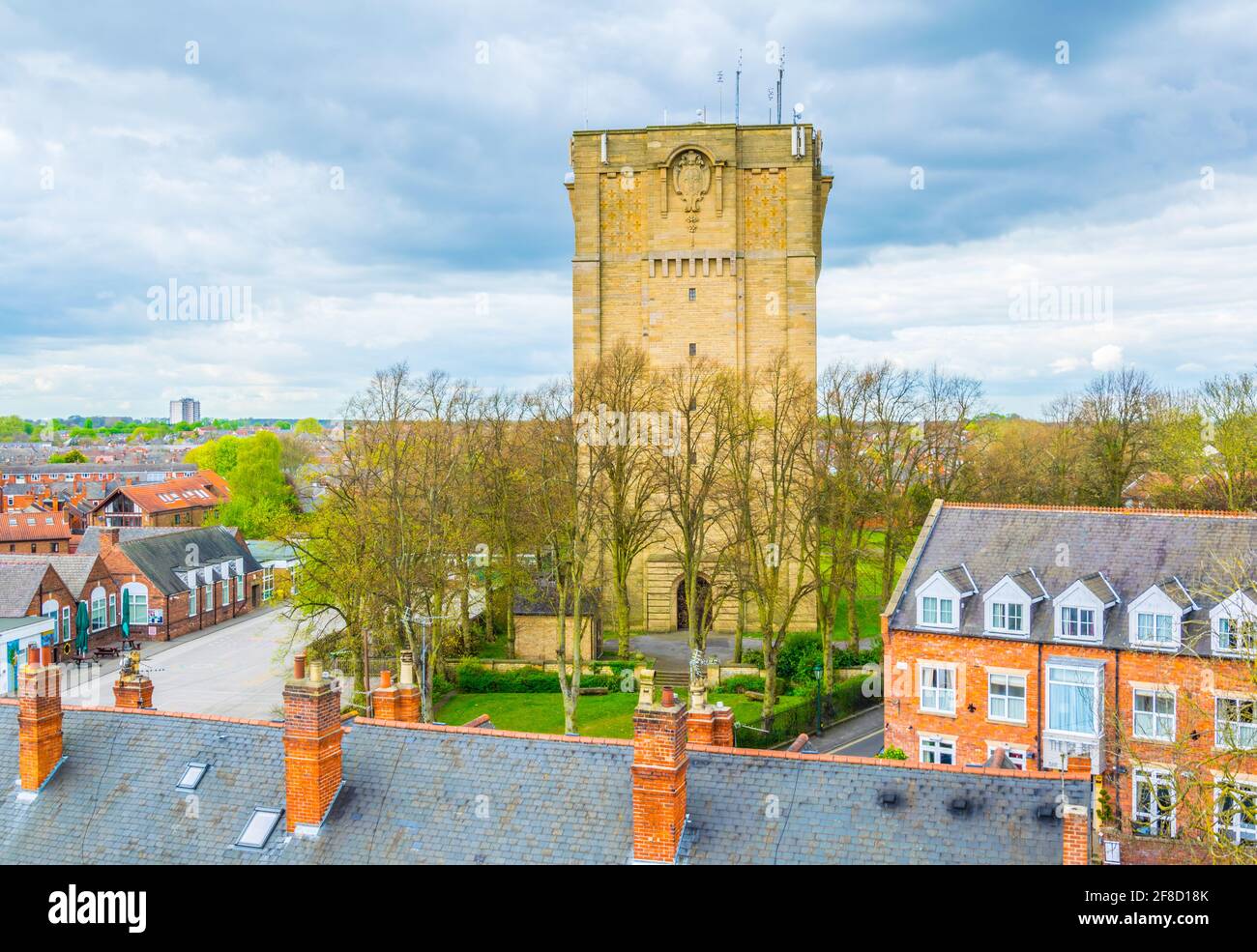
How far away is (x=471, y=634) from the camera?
4434cm

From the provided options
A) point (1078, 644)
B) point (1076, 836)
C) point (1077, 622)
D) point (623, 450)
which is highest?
point (623, 450)

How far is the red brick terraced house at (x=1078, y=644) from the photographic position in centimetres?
2477

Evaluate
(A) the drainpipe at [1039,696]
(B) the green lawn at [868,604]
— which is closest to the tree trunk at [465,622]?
(B) the green lawn at [868,604]

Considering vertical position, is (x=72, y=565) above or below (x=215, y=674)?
above

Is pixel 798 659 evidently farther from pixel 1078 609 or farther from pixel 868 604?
pixel 868 604

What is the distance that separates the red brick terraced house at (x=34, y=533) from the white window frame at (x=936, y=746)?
59226mm

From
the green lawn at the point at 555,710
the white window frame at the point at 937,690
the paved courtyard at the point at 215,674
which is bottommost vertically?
the paved courtyard at the point at 215,674

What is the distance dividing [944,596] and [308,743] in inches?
767

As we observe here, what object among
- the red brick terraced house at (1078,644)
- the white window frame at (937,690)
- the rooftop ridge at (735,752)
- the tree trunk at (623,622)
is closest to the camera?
the rooftop ridge at (735,752)

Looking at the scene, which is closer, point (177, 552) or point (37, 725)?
point (37, 725)

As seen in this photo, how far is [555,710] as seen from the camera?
117ft

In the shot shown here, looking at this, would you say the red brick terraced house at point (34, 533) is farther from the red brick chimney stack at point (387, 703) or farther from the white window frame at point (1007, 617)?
the white window frame at point (1007, 617)

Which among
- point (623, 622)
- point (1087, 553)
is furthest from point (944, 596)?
point (623, 622)
